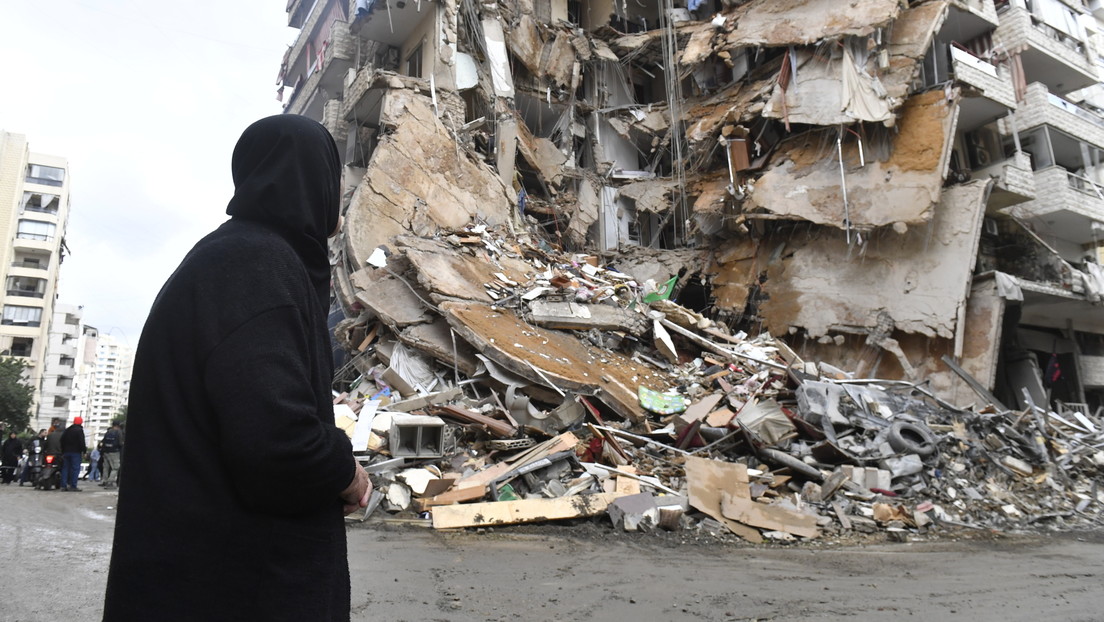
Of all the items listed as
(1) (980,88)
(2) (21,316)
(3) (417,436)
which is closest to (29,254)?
(2) (21,316)

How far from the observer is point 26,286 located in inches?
1777

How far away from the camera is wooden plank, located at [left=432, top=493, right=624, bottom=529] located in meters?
6.29

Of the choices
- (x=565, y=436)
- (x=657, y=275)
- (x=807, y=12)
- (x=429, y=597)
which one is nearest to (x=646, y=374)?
(x=565, y=436)

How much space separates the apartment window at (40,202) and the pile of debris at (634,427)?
5125 cm

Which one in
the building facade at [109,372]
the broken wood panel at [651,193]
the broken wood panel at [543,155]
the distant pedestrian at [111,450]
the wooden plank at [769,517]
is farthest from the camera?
the building facade at [109,372]

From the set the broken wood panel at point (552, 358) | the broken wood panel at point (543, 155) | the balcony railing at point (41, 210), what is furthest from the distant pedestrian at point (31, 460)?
the balcony railing at point (41, 210)

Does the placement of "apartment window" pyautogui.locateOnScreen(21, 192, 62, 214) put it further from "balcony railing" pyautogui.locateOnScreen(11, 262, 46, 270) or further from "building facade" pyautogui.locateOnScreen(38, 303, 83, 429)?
"building facade" pyautogui.locateOnScreen(38, 303, 83, 429)

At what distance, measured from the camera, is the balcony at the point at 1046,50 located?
1778 cm

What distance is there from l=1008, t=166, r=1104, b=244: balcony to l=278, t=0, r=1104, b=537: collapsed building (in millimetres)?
92

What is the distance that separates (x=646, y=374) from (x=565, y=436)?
9.92ft

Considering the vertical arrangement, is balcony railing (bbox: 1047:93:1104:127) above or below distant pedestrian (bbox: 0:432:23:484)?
above

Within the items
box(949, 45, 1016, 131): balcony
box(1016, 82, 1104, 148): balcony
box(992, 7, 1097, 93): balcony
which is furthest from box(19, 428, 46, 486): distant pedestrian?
box(1016, 82, 1104, 148): balcony

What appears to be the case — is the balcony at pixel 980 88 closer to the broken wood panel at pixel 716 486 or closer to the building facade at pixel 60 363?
the broken wood panel at pixel 716 486

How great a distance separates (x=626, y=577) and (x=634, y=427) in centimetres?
456
